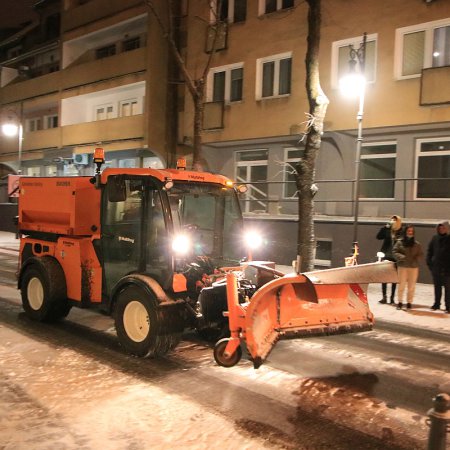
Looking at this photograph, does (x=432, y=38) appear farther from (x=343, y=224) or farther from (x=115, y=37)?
(x=115, y=37)

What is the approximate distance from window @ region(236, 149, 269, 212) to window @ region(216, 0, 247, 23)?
16.4 ft

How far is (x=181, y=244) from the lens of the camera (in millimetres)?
6355

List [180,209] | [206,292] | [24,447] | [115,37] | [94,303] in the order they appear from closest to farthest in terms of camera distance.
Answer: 1. [24,447]
2. [206,292]
3. [180,209]
4. [94,303]
5. [115,37]

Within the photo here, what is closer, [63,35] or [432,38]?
[432,38]

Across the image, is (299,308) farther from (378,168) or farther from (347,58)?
(347,58)

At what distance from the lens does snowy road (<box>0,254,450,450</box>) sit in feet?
13.7

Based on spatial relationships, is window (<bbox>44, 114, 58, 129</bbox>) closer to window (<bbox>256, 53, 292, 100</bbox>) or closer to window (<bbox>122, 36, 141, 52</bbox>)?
window (<bbox>122, 36, 141, 52</bbox>)

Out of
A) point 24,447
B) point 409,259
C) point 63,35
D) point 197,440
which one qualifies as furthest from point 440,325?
point 63,35

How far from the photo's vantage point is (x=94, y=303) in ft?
23.8

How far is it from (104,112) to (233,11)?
9.77 m

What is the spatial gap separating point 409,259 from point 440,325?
1541mm

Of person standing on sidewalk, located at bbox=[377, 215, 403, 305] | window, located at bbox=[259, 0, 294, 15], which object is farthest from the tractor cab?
window, located at bbox=[259, 0, 294, 15]

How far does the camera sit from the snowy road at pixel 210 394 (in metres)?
4.18

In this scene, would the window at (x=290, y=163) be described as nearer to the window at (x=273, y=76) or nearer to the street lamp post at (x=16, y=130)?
the window at (x=273, y=76)
